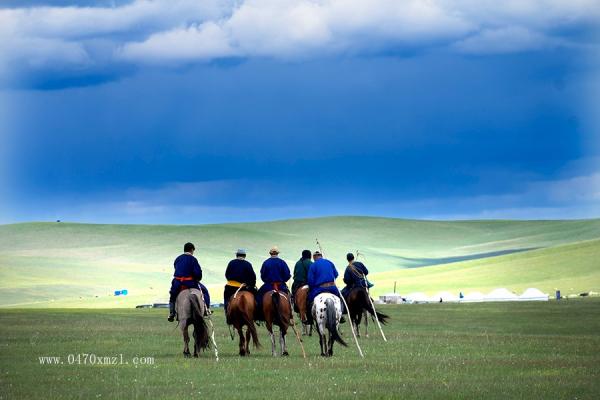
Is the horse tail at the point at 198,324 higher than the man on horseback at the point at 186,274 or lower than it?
lower

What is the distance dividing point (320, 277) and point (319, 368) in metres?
4.43

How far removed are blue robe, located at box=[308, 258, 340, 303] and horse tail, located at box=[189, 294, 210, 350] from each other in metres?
2.76

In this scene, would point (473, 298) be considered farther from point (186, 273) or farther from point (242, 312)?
point (186, 273)

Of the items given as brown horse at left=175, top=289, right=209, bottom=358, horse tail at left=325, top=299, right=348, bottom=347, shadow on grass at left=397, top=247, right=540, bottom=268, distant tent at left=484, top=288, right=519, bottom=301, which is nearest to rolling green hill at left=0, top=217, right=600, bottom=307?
shadow on grass at left=397, top=247, right=540, bottom=268

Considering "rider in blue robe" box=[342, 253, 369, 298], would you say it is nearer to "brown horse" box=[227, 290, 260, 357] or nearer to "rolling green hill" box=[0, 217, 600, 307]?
"brown horse" box=[227, 290, 260, 357]

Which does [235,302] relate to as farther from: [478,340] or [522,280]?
[522,280]

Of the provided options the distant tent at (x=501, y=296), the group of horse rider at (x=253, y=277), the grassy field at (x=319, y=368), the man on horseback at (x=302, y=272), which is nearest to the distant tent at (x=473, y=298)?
the distant tent at (x=501, y=296)

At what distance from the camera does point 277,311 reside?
96.6ft

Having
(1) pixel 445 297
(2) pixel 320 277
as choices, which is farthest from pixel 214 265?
(2) pixel 320 277

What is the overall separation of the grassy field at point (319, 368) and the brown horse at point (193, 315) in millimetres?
452

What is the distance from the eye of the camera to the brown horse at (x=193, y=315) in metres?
29.4

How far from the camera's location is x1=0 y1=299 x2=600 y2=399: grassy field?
21047mm

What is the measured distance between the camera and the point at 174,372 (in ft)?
81.2

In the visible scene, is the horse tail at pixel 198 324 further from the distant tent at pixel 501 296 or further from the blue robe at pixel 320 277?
the distant tent at pixel 501 296
